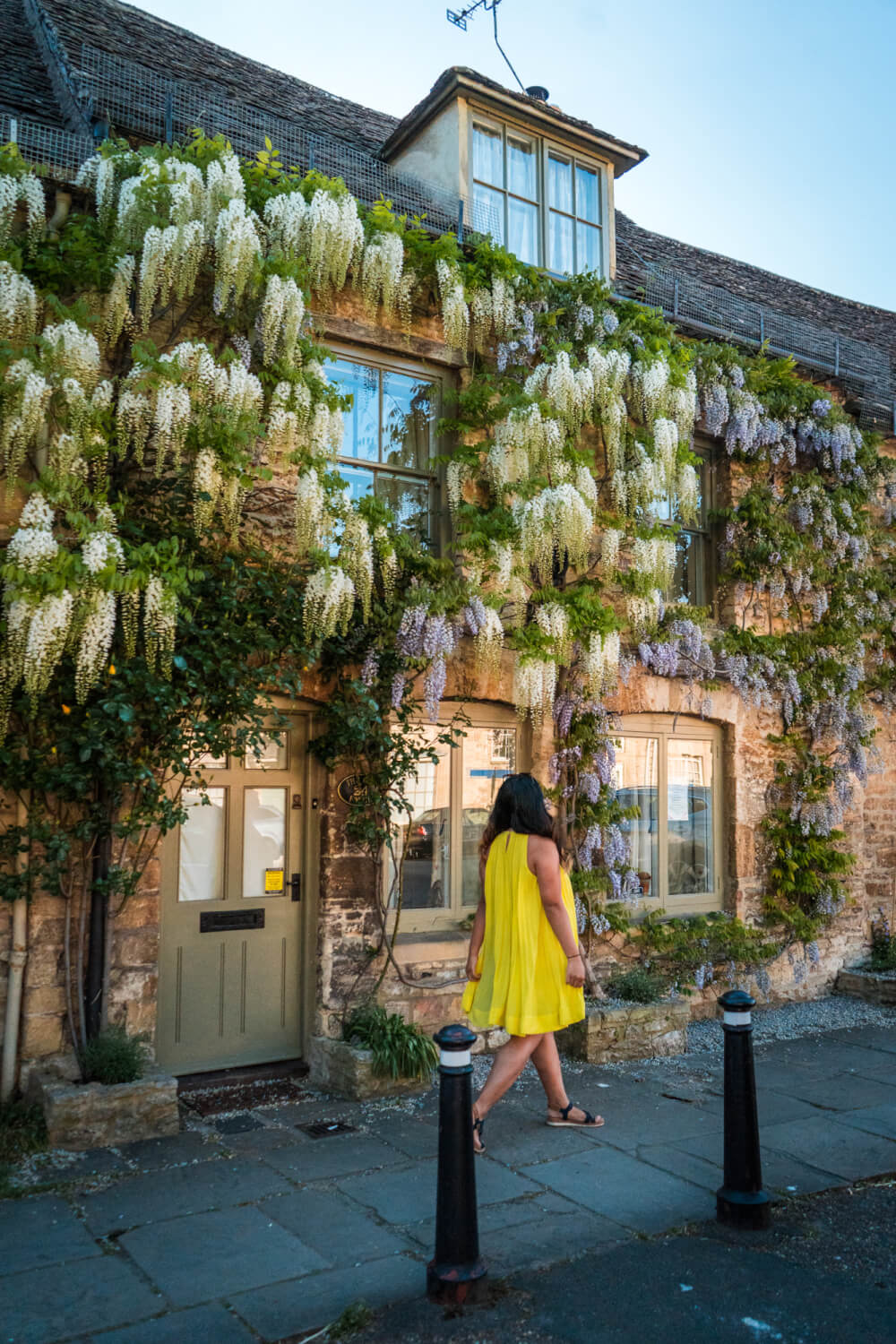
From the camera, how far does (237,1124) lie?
5.25 m

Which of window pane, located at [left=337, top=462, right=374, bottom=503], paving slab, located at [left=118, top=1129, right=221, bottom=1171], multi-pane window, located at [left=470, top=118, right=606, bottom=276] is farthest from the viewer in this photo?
multi-pane window, located at [left=470, top=118, right=606, bottom=276]

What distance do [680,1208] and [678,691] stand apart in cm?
441

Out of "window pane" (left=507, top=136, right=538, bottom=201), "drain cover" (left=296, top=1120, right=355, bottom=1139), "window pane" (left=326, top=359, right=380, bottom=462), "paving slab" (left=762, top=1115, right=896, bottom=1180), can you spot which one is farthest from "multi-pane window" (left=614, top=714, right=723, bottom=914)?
"window pane" (left=507, top=136, right=538, bottom=201)

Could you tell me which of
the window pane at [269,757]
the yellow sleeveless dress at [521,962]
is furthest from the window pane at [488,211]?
the yellow sleeveless dress at [521,962]

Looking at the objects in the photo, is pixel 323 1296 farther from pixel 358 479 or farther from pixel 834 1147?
pixel 358 479

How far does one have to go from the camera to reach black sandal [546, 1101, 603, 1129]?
505 cm

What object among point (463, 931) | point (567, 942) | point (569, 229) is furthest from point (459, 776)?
point (569, 229)

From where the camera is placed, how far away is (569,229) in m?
8.18

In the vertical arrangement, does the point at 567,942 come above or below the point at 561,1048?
above

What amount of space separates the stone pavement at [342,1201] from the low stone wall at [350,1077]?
10 cm

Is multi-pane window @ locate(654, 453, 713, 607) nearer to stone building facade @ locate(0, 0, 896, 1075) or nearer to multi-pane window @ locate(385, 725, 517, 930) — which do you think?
stone building facade @ locate(0, 0, 896, 1075)

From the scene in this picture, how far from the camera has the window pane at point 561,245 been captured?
318 inches

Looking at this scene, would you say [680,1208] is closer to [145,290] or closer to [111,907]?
[111,907]

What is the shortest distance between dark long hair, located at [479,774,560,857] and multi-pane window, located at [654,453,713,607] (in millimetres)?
4274
